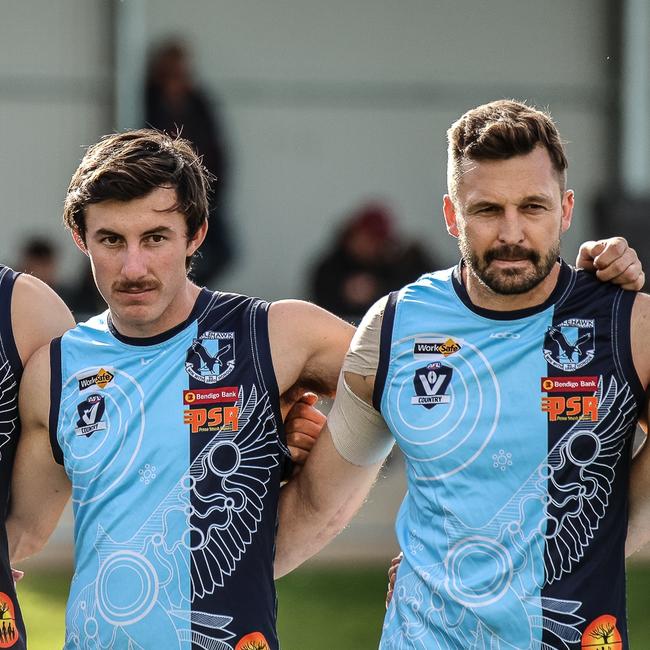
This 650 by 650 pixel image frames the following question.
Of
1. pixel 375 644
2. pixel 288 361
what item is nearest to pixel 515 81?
pixel 375 644

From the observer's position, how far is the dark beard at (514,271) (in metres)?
3.15

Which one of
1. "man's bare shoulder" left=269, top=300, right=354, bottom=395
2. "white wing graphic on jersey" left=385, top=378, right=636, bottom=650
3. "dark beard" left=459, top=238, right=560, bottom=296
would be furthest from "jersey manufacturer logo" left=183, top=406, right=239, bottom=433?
"dark beard" left=459, top=238, right=560, bottom=296

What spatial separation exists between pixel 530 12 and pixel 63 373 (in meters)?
10.7

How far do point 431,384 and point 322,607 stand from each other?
4.12 m

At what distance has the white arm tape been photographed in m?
3.37

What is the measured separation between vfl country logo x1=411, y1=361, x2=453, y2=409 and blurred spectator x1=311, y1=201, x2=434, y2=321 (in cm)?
740

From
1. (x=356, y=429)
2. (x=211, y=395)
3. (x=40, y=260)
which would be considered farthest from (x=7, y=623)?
(x=40, y=260)

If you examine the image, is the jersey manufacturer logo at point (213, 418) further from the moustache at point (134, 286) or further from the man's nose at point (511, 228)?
the man's nose at point (511, 228)

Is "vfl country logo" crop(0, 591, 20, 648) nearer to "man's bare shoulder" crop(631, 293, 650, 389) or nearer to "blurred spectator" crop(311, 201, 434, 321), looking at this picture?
"man's bare shoulder" crop(631, 293, 650, 389)

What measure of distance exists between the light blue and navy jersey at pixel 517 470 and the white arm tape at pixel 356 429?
0.08 m

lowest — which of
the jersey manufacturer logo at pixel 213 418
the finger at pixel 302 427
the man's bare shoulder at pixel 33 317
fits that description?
the finger at pixel 302 427

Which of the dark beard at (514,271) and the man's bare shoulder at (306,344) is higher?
the dark beard at (514,271)

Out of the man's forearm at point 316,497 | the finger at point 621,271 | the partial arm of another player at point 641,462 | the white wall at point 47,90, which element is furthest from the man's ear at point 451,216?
the white wall at point 47,90

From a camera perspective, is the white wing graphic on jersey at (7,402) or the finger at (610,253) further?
the white wing graphic on jersey at (7,402)
